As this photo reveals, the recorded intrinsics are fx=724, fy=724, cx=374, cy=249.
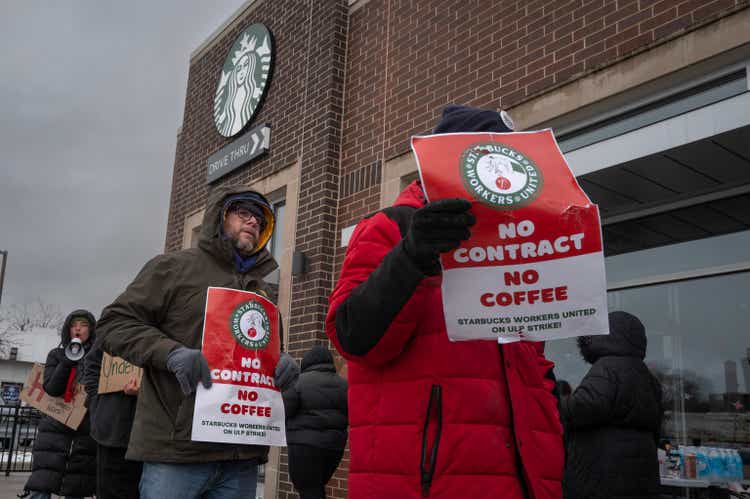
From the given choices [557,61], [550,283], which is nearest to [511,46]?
[557,61]

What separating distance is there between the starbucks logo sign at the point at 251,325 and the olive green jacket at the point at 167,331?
14cm

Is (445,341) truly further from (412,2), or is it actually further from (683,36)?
(412,2)

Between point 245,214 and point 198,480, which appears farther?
point 245,214

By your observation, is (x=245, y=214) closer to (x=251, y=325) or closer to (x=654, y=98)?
(x=251, y=325)

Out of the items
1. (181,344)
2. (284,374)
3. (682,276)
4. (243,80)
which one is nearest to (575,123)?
(682,276)

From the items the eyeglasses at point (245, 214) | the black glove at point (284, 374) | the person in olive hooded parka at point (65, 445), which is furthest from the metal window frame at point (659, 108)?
the person in olive hooded parka at point (65, 445)

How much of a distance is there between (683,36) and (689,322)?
2140 mm

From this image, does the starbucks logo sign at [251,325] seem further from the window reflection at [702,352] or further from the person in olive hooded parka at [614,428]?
the window reflection at [702,352]

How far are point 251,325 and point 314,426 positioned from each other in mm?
3148

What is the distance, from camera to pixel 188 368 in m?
2.85

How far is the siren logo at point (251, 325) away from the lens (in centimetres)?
310

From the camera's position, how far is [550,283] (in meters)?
1.86

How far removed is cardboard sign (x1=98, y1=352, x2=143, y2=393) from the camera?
402 centimetres

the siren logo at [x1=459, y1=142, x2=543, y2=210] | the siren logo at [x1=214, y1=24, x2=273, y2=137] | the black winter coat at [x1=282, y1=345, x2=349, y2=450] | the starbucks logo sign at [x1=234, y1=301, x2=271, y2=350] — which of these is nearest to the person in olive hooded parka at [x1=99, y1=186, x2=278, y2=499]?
the starbucks logo sign at [x1=234, y1=301, x2=271, y2=350]
